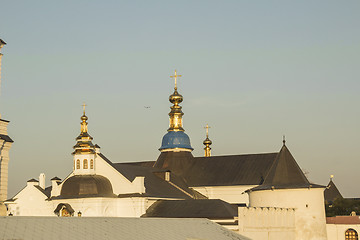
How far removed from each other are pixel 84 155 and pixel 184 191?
9458 millimetres

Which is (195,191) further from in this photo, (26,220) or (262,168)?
(26,220)

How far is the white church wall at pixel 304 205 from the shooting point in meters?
47.6

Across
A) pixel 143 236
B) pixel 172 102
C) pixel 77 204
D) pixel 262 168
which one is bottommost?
pixel 143 236

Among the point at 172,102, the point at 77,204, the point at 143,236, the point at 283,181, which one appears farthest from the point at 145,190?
the point at 143,236

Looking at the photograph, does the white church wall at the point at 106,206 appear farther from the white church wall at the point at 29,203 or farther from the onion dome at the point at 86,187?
the white church wall at the point at 29,203

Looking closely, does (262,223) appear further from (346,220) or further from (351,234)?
(346,220)

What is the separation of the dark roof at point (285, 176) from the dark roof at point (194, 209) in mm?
2818

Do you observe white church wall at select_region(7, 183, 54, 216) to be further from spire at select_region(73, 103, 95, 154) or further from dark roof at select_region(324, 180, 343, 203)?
dark roof at select_region(324, 180, 343, 203)

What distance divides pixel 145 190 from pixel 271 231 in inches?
522

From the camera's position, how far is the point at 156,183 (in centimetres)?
5750

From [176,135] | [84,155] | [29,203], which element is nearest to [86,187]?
[84,155]

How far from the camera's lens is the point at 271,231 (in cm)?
4456

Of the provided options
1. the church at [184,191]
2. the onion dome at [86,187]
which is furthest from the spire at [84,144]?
the onion dome at [86,187]

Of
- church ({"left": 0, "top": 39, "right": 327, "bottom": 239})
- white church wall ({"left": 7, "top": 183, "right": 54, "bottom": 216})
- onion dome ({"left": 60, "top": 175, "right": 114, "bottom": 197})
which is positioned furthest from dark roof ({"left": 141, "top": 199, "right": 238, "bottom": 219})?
white church wall ({"left": 7, "top": 183, "right": 54, "bottom": 216})
